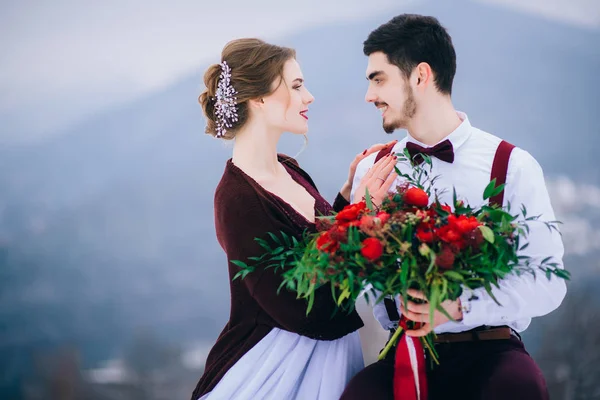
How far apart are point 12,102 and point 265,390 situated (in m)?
4.05

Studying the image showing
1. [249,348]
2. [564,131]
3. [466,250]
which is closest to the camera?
[466,250]

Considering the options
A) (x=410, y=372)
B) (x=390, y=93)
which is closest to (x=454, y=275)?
(x=410, y=372)

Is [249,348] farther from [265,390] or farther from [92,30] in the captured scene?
[92,30]

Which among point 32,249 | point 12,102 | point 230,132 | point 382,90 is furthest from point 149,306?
point 382,90

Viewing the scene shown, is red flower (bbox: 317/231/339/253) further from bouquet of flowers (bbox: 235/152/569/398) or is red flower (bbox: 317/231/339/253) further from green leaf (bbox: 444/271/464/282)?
green leaf (bbox: 444/271/464/282)

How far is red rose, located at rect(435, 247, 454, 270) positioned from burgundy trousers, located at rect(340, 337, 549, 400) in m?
0.48

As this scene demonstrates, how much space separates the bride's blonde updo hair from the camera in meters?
2.59

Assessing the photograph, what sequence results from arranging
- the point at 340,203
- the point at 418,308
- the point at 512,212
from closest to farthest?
the point at 418,308
the point at 512,212
the point at 340,203

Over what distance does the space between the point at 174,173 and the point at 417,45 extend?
10.7ft

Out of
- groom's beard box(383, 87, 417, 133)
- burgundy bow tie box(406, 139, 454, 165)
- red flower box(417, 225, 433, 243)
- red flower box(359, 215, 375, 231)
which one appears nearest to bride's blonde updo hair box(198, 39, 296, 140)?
groom's beard box(383, 87, 417, 133)

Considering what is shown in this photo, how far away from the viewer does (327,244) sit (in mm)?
1922

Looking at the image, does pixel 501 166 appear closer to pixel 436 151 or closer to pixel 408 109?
pixel 436 151

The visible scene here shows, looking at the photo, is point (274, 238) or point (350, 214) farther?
point (274, 238)

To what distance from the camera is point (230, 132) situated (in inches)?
105
